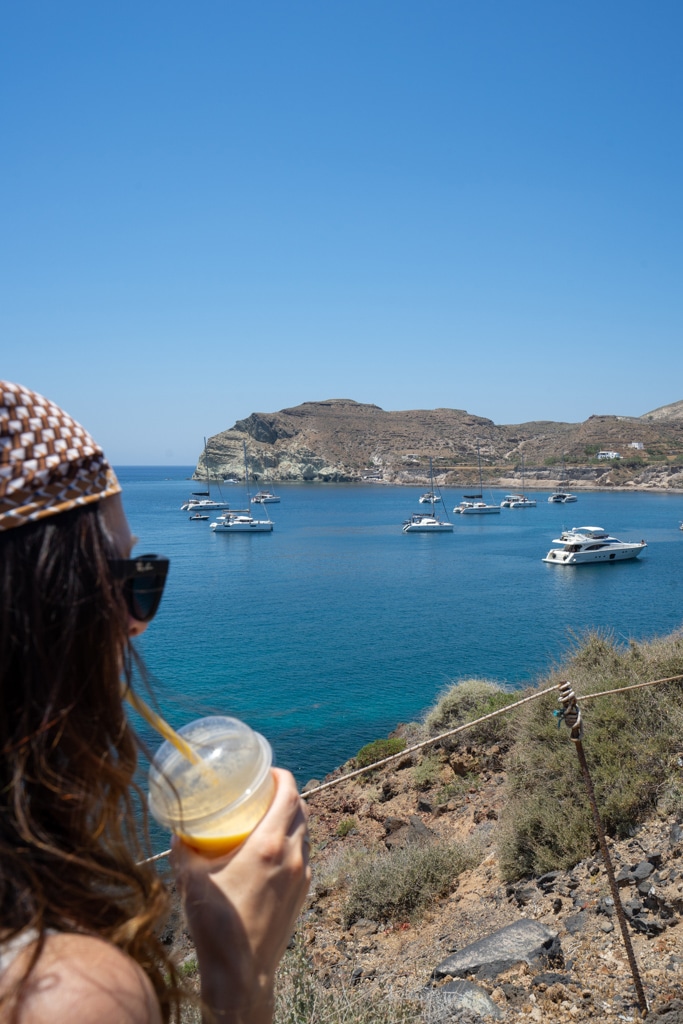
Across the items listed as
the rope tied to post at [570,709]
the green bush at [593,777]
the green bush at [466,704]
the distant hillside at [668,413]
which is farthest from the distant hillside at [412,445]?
the rope tied to post at [570,709]

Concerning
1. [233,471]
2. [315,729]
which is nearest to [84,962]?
[315,729]

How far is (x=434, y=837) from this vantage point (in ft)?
26.8

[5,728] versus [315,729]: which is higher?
[5,728]

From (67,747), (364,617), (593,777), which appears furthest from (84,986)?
(364,617)

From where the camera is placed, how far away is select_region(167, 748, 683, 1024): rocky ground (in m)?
3.87

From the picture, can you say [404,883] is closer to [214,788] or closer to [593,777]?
[593,777]

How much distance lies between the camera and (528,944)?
4.54m

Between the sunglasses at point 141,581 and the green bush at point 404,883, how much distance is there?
20.6ft

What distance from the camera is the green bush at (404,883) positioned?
21.1 feet

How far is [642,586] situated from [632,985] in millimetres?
38063

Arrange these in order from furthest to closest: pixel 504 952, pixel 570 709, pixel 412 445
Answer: pixel 412 445, pixel 504 952, pixel 570 709

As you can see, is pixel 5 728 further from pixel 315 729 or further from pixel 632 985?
pixel 315 729

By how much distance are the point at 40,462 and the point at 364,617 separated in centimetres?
3239

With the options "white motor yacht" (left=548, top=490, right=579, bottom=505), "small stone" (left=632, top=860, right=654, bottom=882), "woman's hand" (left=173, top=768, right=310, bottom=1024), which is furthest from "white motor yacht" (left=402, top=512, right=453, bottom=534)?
"woman's hand" (left=173, top=768, right=310, bottom=1024)
